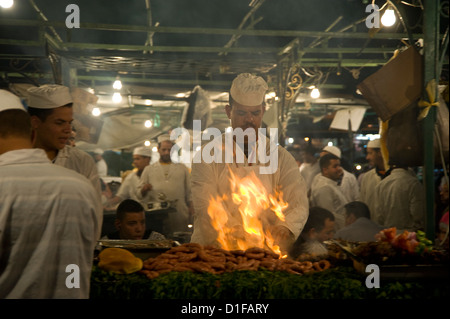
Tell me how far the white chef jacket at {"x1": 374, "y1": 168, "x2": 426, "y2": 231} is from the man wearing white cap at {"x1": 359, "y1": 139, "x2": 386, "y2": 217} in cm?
78

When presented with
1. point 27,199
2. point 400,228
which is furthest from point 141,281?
point 400,228

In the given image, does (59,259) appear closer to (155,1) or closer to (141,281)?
(141,281)

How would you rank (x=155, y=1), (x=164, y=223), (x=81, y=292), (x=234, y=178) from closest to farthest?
1. (x=81, y=292)
2. (x=234, y=178)
3. (x=155, y=1)
4. (x=164, y=223)

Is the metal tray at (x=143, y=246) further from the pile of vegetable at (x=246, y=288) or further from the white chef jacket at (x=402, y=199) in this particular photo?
the white chef jacket at (x=402, y=199)

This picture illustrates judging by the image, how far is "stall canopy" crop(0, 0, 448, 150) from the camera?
7016 millimetres

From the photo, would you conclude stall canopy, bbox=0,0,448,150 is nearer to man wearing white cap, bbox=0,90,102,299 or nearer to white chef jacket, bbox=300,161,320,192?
white chef jacket, bbox=300,161,320,192

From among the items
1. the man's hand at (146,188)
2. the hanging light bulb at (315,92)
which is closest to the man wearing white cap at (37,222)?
the man's hand at (146,188)

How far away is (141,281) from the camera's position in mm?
A: 3602

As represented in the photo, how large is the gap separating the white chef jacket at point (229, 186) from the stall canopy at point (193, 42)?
1.95 metres

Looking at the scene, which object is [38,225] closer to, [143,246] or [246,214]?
[143,246]

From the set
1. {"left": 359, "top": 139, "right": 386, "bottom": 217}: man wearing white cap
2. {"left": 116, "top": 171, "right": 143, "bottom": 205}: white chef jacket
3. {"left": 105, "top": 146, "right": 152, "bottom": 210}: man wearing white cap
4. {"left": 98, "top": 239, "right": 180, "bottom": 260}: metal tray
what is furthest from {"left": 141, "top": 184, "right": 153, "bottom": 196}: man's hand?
{"left": 98, "top": 239, "right": 180, "bottom": 260}: metal tray

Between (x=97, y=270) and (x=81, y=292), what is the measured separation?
0.73 metres

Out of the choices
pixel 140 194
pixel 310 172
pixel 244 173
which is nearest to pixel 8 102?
pixel 244 173
